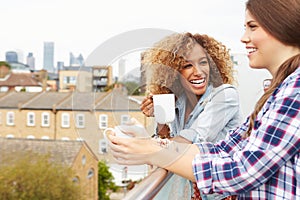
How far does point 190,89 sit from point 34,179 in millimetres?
11563

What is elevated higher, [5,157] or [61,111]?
[61,111]

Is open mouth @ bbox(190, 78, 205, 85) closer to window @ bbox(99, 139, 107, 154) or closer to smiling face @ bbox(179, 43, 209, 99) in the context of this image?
smiling face @ bbox(179, 43, 209, 99)

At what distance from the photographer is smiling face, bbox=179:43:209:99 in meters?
0.63

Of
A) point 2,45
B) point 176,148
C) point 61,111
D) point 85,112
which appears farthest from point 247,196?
point 2,45

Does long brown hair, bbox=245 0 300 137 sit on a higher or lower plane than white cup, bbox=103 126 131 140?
higher

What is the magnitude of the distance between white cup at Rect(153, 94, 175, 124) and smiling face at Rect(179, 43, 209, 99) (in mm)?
43

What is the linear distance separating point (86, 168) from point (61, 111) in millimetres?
2380

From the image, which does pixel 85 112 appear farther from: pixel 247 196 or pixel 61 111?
pixel 61 111

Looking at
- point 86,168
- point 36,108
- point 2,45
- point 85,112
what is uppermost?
point 85,112

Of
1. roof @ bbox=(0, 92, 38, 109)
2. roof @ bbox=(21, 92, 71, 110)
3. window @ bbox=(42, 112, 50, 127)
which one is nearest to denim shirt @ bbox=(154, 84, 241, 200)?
roof @ bbox=(21, 92, 71, 110)

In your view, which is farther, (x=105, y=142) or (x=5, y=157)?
(x=5, y=157)

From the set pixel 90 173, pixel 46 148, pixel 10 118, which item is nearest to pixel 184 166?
pixel 90 173

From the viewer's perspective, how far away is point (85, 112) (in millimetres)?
529

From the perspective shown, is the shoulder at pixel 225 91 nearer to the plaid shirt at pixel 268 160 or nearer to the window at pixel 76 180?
the plaid shirt at pixel 268 160
